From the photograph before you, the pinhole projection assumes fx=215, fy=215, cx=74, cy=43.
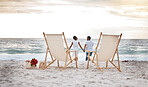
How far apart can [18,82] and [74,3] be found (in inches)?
890

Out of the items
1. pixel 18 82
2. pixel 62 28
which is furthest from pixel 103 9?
pixel 18 82

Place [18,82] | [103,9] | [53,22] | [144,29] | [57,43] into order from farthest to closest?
[53,22], [103,9], [144,29], [57,43], [18,82]

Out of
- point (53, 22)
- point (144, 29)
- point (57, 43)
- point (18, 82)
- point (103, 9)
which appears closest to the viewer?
point (18, 82)

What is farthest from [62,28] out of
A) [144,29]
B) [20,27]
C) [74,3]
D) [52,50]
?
[52,50]

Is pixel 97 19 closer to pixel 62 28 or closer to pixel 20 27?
pixel 62 28

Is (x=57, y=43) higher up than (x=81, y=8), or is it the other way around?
(x=81, y=8)

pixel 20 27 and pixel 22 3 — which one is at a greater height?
pixel 22 3

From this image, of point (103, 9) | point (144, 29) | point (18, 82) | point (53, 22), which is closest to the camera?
point (18, 82)

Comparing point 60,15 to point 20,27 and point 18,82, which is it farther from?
point 18,82

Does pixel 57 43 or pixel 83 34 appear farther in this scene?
pixel 83 34

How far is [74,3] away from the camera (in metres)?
26.1

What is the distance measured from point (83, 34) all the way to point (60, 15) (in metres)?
3.60

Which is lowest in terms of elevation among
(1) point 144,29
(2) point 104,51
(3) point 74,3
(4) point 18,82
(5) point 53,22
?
(4) point 18,82

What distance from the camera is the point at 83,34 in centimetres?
2605
